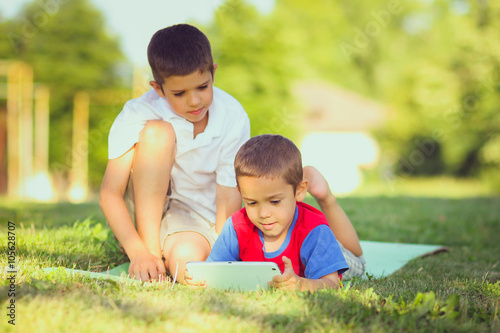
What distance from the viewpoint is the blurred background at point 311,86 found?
18.8 meters

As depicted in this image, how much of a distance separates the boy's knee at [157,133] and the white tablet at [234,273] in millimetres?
723

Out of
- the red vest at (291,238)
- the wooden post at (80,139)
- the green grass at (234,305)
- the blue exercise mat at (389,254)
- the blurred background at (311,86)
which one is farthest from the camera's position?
the wooden post at (80,139)

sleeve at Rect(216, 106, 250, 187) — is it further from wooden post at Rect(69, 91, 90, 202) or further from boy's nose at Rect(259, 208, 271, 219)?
wooden post at Rect(69, 91, 90, 202)

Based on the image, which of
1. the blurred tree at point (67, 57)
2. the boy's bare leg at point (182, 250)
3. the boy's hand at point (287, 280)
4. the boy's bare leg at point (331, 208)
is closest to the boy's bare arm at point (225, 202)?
the boy's bare leg at point (182, 250)

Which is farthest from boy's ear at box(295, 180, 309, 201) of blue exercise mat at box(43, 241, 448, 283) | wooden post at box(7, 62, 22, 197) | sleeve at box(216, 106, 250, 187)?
wooden post at box(7, 62, 22, 197)

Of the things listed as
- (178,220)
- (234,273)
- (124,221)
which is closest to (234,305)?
(234,273)

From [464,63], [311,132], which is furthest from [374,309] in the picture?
[311,132]

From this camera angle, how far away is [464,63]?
65.6ft

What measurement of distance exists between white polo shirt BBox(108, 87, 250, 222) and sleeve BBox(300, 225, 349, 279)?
0.68 m

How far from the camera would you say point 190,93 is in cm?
248

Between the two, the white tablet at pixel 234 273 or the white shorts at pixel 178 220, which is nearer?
the white tablet at pixel 234 273

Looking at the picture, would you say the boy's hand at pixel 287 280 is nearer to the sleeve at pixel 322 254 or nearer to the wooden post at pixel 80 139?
the sleeve at pixel 322 254

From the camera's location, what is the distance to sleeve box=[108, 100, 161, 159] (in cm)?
251

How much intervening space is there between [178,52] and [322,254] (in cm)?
121
